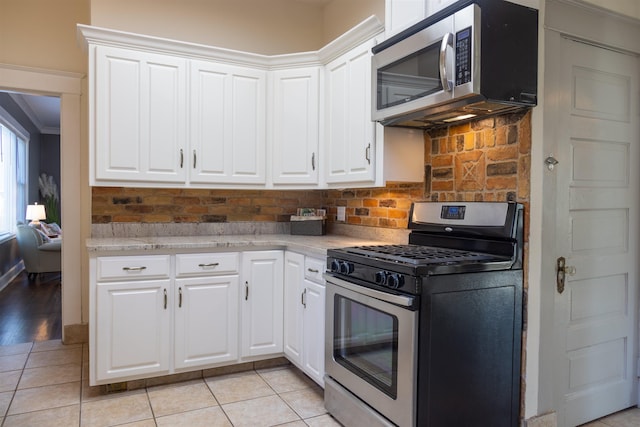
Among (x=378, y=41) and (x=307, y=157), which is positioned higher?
(x=378, y=41)

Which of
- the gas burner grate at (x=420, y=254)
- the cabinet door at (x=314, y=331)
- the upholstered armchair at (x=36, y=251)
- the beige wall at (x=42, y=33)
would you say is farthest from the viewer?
the upholstered armchair at (x=36, y=251)

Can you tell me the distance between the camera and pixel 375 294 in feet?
6.64

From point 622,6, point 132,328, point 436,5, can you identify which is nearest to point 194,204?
point 132,328

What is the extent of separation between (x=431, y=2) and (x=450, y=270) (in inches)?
50.5

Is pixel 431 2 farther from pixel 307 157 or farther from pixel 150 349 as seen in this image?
pixel 150 349

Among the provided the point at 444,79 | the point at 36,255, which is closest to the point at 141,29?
the point at 444,79

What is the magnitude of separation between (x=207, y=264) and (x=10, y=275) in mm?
5426

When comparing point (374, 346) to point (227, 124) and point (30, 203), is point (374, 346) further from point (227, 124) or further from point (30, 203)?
point (30, 203)

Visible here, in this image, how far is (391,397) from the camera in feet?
6.34

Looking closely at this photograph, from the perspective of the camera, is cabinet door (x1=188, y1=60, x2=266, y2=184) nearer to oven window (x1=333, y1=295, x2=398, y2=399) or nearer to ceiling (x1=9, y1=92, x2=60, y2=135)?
oven window (x1=333, y1=295, x2=398, y2=399)

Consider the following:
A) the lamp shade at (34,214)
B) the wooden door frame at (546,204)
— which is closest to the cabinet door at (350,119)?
the wooden door frame at (546,204)

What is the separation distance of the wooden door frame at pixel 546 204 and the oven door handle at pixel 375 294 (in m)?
0.63

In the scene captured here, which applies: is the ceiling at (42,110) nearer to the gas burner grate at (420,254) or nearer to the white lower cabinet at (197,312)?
the white lower cabinet at (197,312)

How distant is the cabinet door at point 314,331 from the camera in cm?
262
